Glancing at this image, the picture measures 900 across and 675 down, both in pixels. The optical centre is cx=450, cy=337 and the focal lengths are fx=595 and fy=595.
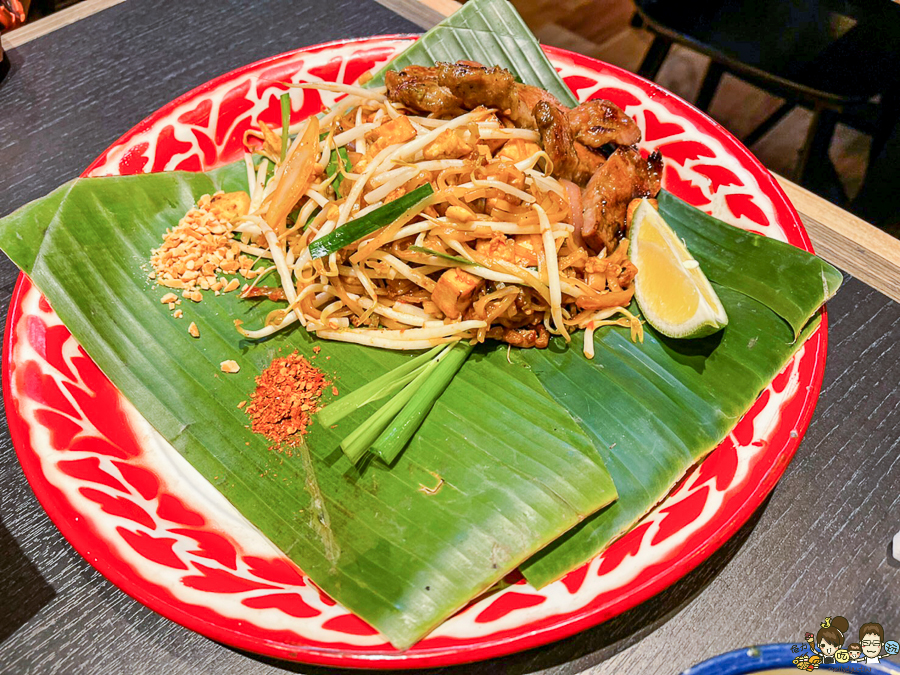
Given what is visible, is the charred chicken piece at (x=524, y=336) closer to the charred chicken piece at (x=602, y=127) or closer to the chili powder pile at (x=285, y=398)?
the chili powder pile at (x=285, y=398)

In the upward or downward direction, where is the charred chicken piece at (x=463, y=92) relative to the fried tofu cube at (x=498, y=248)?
upward

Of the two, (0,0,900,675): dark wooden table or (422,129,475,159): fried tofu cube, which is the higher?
(422,129,475,159): fried tofu cube

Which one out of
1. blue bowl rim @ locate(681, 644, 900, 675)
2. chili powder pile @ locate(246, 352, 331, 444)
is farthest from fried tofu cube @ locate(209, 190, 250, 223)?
blue bowl rim @ locate(681, 644, 900, 675)

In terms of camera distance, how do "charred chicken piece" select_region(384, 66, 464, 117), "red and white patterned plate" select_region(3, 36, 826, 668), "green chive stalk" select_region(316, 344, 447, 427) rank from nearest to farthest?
"red and white patterned plate" select_region(3, 36, 826, 668) → "green chive stalk" select_region(316, 344, 447, 427) → "charred chicken piece" select_region(384, 66, 464, 117)

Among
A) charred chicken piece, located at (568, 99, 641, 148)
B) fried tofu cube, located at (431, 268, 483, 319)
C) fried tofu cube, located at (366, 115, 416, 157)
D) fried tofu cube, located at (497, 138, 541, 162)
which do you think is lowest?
fried tofu cube, located at (431, 268, 483, 319)

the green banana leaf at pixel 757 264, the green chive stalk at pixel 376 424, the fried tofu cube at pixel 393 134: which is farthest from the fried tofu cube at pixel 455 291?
the green banana leaf at pixel 757 264

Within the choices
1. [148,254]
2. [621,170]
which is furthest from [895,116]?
[148,254]

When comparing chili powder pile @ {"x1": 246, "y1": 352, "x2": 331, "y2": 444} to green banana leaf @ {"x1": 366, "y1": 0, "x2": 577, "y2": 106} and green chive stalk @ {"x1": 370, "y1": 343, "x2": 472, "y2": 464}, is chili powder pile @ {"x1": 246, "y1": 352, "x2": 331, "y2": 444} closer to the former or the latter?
green chive stalk @ {"x1": 370, "y1": 343, "x2": 472, "y2": 464}
